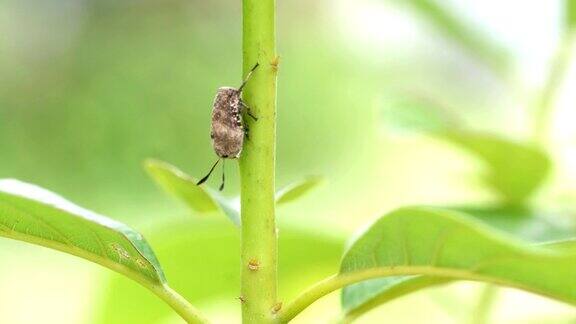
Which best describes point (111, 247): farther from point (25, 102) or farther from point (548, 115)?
point (25, 102)

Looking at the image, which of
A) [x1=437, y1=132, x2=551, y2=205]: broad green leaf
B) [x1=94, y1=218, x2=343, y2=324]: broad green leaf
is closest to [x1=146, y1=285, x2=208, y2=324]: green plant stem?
[x1=94, y1=218, x2=343, y2=324]: broad green leaf

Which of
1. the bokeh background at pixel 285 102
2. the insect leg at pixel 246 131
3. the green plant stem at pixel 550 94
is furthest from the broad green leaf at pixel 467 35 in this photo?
the insect leg at pixel 246 131

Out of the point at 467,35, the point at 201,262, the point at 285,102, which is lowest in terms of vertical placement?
the point at 285,102

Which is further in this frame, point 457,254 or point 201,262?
point 201,262

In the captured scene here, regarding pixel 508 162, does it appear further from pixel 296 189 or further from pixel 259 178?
pixel 259 178

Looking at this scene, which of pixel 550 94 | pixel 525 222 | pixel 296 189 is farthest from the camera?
pixel 550 94

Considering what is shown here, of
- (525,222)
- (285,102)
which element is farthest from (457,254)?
(285,102)

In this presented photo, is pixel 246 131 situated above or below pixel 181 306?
above

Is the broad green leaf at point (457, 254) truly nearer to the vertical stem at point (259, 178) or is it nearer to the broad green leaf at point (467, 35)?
the vertical stem at point (259, 178)
